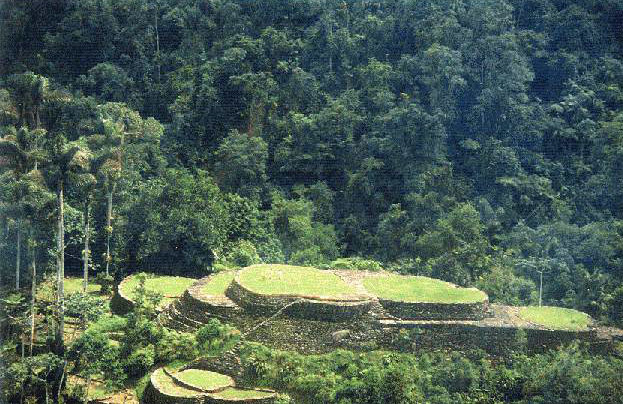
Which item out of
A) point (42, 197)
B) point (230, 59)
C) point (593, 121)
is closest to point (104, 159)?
point (42, 197)

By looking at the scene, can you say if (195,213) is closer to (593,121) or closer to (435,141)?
(435,141)

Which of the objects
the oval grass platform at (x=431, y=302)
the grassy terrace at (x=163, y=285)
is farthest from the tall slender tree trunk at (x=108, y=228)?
the oval grass platform at (x=431, y=302)

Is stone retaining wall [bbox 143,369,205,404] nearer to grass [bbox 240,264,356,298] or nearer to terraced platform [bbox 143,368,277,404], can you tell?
terraced platform [bbox 143,368,277,404]

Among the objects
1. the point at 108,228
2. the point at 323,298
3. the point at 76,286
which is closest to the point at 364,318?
the point at 323,298

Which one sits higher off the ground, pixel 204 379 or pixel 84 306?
pixel 84 306

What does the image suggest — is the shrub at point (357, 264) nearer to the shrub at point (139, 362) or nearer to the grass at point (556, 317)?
the grass at point (556, 317)

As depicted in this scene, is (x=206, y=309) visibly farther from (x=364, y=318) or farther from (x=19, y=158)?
(x=19, y=158)
